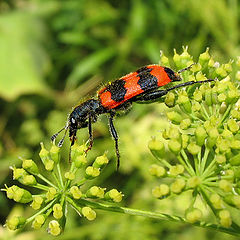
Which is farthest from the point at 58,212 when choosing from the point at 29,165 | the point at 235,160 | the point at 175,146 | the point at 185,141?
the point at 235,160

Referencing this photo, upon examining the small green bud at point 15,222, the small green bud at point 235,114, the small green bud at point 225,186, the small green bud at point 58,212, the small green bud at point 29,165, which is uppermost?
the small green bud at point 235,114

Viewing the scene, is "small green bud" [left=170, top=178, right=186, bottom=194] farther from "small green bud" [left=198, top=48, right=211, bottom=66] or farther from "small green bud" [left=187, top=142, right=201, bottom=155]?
"small green bud" [left=198, top=48, right=211, bottom=66]

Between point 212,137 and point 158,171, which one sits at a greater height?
point 212,137

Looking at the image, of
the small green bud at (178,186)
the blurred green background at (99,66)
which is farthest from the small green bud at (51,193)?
the blurred green background at (99,66)

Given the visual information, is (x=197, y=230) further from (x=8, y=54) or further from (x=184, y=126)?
(x=8, y=54)

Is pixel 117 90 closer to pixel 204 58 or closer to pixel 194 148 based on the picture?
pixel 204 58

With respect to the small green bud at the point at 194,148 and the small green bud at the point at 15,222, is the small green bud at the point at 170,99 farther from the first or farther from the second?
the small green bud at the point at 15,222

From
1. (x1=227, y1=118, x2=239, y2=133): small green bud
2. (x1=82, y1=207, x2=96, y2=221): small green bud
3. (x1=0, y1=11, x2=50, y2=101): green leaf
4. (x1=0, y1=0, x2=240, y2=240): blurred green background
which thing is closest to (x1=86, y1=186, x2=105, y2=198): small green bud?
(x1=82, y1=207, x2=96, y2=221): small green bud
